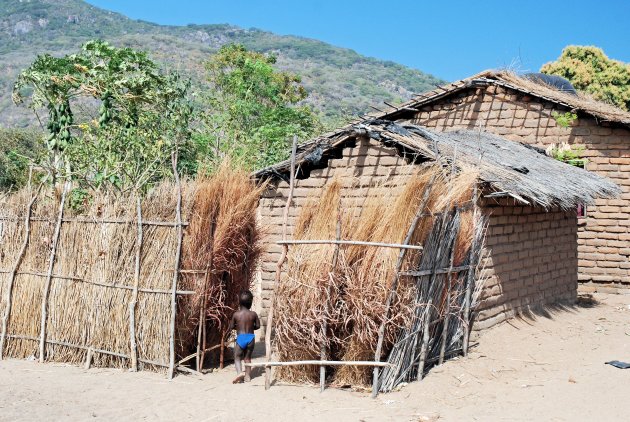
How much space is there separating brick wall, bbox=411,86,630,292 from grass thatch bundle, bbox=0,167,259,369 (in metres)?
6.91

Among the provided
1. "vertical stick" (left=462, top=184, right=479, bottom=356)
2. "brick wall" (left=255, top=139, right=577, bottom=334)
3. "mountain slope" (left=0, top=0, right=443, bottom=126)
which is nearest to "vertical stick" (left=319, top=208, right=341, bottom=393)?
"brick wall" (left=255, top=139, right=577, bottom=334)

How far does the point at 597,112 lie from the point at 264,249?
712 centimetres

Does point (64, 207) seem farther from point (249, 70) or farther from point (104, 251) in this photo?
point (249, 70)

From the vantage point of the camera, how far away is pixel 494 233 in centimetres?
855

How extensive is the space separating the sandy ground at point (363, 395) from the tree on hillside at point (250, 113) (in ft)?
28.6

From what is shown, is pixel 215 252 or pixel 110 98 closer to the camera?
pixel 215 252

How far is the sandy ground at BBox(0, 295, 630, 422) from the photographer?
6.13m

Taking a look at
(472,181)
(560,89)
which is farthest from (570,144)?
(472,181)

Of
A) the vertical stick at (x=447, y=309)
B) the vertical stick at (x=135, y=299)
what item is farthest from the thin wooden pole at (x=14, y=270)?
the vertical stick at (x=447, y=309)

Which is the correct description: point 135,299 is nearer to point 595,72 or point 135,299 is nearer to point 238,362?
point 238,362

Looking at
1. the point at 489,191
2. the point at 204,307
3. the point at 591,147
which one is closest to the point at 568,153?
the point at 591,147

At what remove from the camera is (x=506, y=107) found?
13344 millimetres

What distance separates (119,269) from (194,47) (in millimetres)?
67897

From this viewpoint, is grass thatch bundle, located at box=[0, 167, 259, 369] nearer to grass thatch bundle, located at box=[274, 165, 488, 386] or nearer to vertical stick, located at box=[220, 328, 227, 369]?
vertical stick, located at box=[220, 328, 227, 369]
